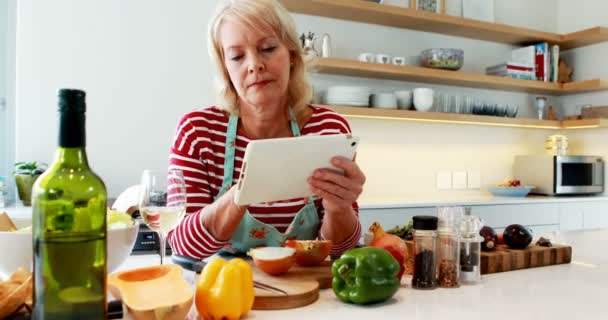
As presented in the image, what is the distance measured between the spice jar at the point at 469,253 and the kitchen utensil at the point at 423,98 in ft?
8.04

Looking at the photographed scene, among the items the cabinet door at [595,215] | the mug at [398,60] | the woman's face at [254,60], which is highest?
the mug at [398,60]

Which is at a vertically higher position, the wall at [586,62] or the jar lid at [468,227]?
the wall at [586,62]

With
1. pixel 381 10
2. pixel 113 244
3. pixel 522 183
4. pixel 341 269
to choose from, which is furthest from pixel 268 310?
pixel 522 183

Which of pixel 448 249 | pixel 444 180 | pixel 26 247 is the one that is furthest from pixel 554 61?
pixel 26 247

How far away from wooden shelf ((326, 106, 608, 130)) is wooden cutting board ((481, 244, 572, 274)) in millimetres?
1986

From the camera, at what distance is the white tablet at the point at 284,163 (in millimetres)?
991

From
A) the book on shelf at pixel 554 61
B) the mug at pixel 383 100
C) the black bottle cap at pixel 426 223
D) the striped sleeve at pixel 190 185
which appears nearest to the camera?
the black bottle cap at pixel 426 223

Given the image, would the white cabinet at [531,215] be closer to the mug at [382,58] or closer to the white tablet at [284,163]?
the mug at [382,58]

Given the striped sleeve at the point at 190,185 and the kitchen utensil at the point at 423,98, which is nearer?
the striped sleeve at the point at 190,185

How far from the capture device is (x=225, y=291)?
823 millimetres

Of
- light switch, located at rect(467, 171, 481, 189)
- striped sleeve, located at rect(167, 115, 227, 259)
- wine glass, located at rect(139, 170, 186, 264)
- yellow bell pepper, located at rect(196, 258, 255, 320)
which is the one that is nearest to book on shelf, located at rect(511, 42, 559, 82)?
light switch, located at rect(467, 171, 481, 189)

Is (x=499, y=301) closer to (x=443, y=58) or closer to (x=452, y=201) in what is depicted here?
(x=452, y=201)

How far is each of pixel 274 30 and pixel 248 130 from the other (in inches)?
13.0

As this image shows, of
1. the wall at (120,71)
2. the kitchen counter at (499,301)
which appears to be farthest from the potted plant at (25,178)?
the kitchen counter at (499,301)
